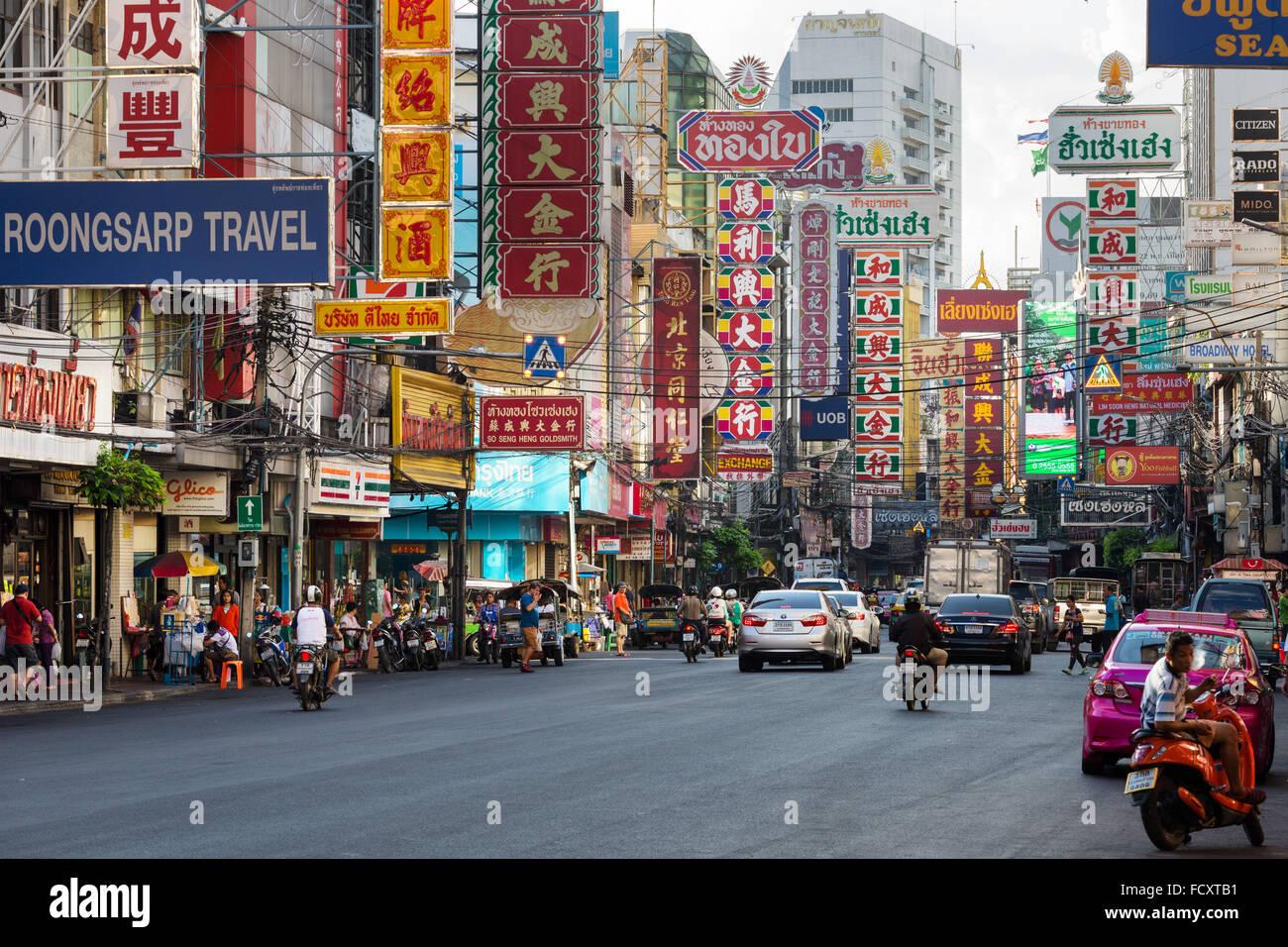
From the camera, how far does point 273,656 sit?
109ft

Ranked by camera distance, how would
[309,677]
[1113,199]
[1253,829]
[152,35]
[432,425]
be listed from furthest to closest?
[1113,199], [432,425], [309,677], [152,35], [1253,829]

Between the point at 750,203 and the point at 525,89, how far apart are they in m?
25.9

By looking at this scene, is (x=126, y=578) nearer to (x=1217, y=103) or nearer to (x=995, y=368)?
(x=1217, y=103)

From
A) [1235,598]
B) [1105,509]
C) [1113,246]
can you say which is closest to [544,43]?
[1235,598]

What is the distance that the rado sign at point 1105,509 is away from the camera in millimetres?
108875

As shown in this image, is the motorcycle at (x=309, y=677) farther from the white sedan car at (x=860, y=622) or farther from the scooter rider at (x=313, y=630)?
the white sedan car at (x=860, y=622)

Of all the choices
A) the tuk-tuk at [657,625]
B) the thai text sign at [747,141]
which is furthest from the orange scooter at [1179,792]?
the thai text sign at [747,141]

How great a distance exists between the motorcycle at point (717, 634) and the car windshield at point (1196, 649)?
30275mm

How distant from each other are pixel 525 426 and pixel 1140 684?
27.9m

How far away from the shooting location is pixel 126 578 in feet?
116

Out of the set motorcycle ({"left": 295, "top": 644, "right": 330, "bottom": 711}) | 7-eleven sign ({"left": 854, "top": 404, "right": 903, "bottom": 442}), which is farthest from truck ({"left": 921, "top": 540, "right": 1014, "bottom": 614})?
motorcycle ({"left": 295, "top": 644, "right": 330, "bottom": 711})

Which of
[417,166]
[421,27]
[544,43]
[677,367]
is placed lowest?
[677,367]

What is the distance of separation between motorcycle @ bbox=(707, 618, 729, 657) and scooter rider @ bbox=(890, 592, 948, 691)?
72.9ft

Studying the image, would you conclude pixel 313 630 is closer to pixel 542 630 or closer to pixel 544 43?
pixel 542 630
